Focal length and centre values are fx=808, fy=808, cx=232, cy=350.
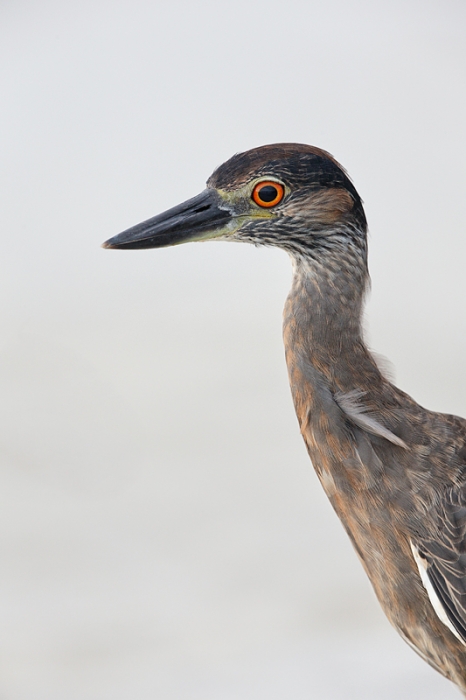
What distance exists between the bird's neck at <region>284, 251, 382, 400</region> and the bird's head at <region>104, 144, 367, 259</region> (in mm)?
37

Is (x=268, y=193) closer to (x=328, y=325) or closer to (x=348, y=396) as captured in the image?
(x=328, y=325)

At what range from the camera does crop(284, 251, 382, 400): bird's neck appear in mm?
1415

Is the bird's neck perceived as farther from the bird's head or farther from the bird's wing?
the bird's wing

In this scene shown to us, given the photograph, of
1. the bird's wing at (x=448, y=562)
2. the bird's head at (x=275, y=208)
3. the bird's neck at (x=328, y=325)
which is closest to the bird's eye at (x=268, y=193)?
the bird's head at (x=275, y=208)

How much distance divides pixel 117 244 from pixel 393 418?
0.59m

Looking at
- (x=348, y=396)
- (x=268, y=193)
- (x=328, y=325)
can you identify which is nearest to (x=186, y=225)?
(x=268, y=193)

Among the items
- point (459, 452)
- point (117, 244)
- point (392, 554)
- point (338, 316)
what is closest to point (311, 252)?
point (338, 316)

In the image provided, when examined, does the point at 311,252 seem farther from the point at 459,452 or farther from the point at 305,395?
the point at 459,452

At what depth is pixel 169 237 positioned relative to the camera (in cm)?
147

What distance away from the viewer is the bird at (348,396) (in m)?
1.39

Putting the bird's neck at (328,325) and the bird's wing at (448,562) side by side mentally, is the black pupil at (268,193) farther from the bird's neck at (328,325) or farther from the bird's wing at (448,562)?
the bird's wing at (448,562)

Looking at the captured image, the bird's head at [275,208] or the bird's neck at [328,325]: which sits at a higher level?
the bird's head at [275,208]

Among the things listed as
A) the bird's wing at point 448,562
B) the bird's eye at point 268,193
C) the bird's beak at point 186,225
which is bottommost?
the bird's wing at point 448,562

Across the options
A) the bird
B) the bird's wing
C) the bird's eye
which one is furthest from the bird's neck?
the bird's wing
